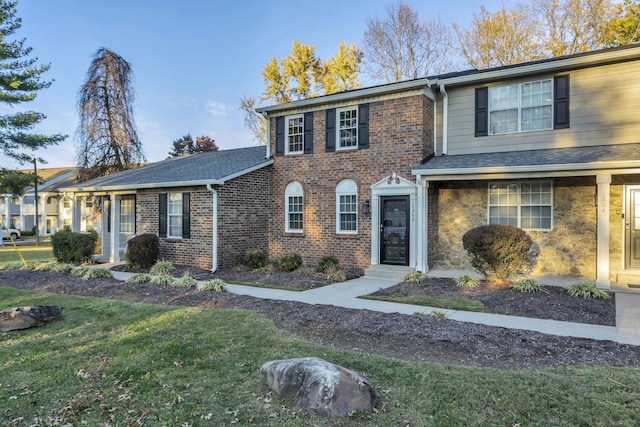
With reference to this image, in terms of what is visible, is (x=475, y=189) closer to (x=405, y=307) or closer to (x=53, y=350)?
(x=405, y=307)

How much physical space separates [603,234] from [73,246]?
1563 cm

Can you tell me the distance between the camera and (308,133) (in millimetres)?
13375

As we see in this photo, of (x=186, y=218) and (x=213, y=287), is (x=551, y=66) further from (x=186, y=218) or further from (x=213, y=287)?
(x=186, y=218)

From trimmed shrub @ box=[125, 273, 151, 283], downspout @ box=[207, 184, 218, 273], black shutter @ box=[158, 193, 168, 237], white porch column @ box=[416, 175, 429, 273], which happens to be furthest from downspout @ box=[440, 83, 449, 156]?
black shutter @ box=[158, 193, 168, 237]

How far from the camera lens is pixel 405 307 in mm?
7465

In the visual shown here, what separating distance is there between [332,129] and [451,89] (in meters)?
3.66

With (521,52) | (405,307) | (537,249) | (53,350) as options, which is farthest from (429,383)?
(521,52)

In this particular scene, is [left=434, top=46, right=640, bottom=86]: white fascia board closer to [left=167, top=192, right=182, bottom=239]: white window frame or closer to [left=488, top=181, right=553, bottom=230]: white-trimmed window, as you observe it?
[left=488, top=181, right=553, bottom=230]: white-trimmed window

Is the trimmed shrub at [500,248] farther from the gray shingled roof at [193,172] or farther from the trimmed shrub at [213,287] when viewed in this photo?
the gray shingled roof at [193,172]

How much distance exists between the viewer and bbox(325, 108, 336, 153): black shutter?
12.8 m

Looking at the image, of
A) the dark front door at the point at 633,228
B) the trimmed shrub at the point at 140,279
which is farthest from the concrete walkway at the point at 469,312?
the trimmed shrub at the point at 140,279

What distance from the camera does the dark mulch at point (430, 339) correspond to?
473cm

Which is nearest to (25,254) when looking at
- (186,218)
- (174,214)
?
(174,214)

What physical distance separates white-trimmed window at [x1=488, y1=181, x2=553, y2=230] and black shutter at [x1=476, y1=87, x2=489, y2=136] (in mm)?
Result: 1515
